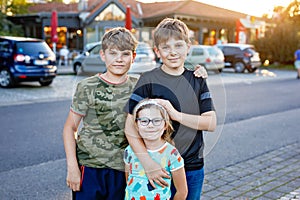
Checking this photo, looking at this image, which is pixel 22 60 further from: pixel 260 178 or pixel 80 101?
pixel 80 101

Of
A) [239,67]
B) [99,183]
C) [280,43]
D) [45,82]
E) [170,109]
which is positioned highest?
[280,43]

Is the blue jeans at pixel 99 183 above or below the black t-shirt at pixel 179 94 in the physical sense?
below

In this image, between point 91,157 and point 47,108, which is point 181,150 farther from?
point 47,108

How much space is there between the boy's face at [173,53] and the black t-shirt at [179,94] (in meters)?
0.06

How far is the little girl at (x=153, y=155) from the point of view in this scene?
6.51 feet

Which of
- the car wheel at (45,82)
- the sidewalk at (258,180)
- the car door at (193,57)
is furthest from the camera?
the car wheel at (45,82)

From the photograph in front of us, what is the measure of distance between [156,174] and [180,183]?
0.54 ft

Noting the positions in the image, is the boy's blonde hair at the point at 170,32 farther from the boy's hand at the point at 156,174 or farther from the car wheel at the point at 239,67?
the car wheel at the point at 239,67

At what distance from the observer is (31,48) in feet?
45.4

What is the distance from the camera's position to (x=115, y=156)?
2215 mm

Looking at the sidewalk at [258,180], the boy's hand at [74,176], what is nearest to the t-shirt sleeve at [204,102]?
the boy's hand at [74,176]

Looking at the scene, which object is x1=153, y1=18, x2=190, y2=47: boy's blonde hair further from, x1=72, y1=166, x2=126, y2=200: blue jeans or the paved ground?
the paved ground

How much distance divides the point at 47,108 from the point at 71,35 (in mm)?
28420

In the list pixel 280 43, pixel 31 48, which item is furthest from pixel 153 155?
pixel 280 43
